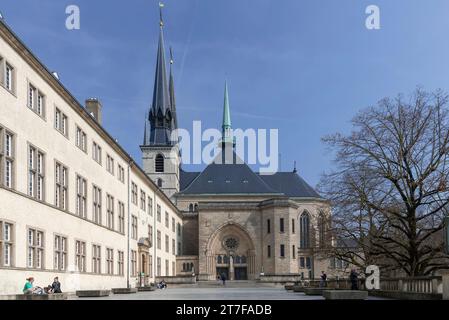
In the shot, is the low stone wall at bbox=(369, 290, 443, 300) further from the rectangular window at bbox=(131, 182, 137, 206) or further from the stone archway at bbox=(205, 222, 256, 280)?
the stone archway at bbox=(205, 222, 256, 280)

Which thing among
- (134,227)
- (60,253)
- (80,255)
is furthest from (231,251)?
(60,253)

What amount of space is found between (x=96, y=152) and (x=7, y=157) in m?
17.4

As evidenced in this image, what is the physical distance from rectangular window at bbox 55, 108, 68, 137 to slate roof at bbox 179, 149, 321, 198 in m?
66.2

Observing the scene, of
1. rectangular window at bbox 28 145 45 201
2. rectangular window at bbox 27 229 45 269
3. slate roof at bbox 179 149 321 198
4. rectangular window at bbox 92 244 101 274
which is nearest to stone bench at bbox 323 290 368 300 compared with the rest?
rectangular window at bbox 27 229 45 269

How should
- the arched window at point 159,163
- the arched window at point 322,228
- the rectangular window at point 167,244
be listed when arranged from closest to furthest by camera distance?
the arched window at point 322,228 → the rectangular window at point 167,244 → the arched window at point 159,163

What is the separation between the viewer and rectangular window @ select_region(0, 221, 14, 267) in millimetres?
24672

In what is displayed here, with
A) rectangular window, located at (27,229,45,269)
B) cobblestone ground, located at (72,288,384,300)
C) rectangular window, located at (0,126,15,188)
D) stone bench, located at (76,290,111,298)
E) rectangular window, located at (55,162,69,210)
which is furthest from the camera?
rectangular window, located at (55,162,69,210)

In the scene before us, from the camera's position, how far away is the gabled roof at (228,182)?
333 feet

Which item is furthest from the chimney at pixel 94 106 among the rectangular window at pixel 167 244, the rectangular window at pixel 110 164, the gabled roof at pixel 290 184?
the gabled roof at pixel 290 184

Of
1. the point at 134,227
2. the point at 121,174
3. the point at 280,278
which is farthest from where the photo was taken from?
the point at 280,278

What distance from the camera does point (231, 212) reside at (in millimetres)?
91312

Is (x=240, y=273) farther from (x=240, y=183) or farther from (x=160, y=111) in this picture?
(x=160, y=111)

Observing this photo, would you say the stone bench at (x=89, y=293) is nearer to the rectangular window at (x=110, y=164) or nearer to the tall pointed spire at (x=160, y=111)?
the rectangular window at (x=110, y=164)

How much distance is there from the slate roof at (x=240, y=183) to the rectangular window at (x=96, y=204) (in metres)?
58.0
